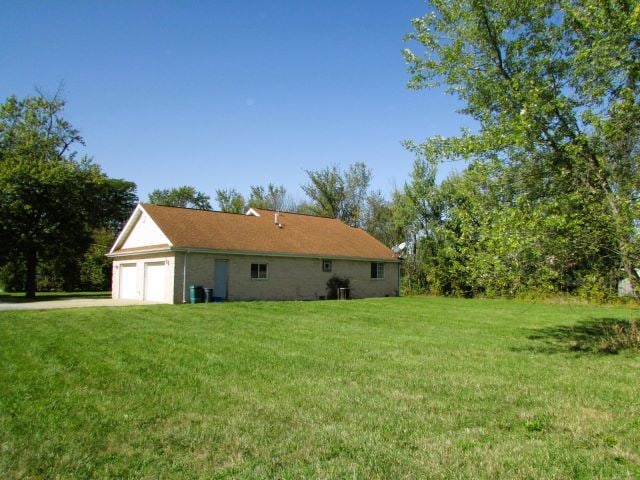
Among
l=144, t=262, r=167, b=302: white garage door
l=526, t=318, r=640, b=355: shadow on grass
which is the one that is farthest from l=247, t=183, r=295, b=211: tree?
l=526, t=318, r=640, b=355: shadow on grass

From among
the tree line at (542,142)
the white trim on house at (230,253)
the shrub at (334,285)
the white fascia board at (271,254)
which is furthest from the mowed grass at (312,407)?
the shrub at (334,285)

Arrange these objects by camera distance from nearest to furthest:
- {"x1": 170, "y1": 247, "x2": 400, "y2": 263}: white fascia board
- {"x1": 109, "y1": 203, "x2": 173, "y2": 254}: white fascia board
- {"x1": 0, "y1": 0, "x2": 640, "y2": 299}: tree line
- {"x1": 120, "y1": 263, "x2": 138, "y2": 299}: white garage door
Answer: {"x1": 0, "y1": 0, "x2": 640, "y2": 299}: tree line
{"x1": 170, "y1": 247, "x2": 400, "y2": 263}: white fascia board
{"x1": 109, "y1": 203, "x2": 173, "y2": 254}: white fascia board
{"x1": 120, "y1": 263, "x2": 138, "y2": 299}: white garage door

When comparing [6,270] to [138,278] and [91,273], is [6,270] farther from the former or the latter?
[138,278]

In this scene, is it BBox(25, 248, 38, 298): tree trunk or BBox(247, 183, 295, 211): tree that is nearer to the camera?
BBox(25, 248, 38, 298): tree trunk

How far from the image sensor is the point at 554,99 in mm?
9820

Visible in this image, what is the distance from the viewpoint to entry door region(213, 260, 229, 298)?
22948 mm

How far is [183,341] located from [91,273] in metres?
30.4

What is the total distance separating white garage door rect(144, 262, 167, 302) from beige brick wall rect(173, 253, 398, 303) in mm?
1540

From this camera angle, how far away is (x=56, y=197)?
28.3 metres

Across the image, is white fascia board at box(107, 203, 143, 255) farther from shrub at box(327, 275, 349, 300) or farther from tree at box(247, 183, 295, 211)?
tree at box(247, 183, 295, 211)

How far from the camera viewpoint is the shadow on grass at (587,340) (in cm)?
1042

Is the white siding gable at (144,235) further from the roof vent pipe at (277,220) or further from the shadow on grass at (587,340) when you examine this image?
the shadow on grass at (587,340)

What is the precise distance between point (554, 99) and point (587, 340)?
6.09 metres

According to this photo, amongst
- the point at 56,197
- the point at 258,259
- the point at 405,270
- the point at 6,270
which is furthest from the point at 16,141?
the point at 405,270
